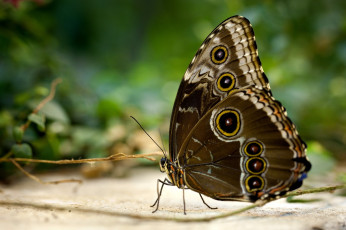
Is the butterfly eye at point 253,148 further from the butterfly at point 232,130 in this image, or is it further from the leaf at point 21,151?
the leaf at point 21,151

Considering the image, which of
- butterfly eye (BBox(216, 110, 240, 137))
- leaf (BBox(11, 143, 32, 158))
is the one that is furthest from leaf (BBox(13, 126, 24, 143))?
butterfly eye (BBox(216, 110, 240, 137))

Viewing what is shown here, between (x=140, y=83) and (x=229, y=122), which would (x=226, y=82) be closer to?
(x=229, y=122)

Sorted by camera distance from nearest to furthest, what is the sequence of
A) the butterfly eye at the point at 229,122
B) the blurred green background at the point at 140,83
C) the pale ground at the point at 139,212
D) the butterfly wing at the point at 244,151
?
1. the pale ground at the point at 139,212
2. the butterfly wing at the point at 244,151
3. the butterfly eye at the point at 229,122
4. the blurred green background at the point at 140,83

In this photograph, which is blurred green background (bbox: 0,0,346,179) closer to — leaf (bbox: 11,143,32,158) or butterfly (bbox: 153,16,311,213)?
leaf (bbox: 11,143,32,158)

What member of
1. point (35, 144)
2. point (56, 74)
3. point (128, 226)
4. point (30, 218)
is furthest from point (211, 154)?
point (56, 74)

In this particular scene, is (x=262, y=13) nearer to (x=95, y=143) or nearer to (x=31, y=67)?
(x=95, y=143)

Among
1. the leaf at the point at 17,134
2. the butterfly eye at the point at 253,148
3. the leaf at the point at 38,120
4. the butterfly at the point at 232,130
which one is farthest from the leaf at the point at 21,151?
the butterfly eye at the point at 253,148

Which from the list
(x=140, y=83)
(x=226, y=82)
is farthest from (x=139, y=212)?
(x=140, y=83)

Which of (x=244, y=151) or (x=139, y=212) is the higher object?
(x=244, y=151)
